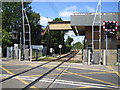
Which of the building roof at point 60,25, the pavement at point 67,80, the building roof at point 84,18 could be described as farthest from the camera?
the building roof at point 60,25

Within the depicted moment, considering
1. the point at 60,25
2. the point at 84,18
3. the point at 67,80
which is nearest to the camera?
the point at 67,80

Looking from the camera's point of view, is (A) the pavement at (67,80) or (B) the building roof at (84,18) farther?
(B) the building roof at (84,18)

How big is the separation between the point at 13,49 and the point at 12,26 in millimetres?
11881

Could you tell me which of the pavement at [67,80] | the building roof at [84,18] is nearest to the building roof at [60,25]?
the building roof at [84,18]

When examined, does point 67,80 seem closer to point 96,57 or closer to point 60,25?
point 96,57

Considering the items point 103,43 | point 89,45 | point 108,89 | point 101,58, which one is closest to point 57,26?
point 89,45

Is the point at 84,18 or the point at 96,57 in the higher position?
the point at 84,18

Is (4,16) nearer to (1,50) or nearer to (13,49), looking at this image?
(1,50)

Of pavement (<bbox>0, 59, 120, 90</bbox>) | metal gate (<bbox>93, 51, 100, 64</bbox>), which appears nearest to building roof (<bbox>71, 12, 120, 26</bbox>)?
metal gate (<bbox>93, 51, 100, 64</bbox>)

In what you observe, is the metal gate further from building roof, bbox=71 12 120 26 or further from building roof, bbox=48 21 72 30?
building roof, bbox=48 21 72 30

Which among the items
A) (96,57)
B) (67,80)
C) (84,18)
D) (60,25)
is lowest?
(67,80)

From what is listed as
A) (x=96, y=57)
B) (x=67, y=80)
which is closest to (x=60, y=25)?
(x=96, y=57)

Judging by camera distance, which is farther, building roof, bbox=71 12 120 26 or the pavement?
building roof, bbox=71 12 120 26

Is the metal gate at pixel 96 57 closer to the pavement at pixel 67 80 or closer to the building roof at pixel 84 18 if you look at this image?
the building roof at pixel 84 18
